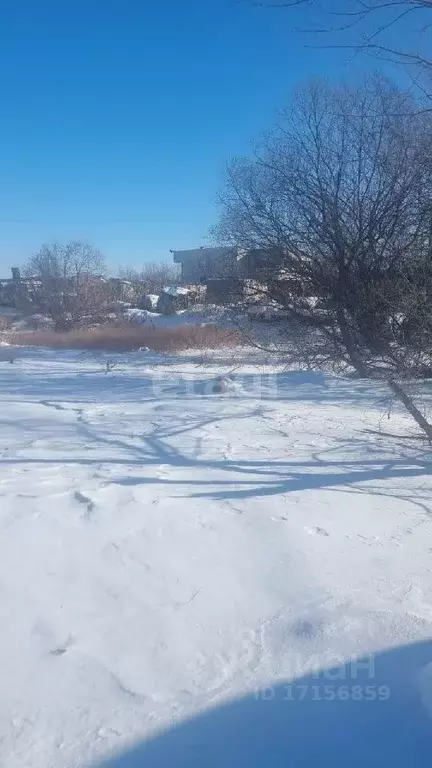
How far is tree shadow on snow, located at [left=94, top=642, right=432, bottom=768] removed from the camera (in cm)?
260

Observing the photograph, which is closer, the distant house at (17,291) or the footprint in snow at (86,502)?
the footprint in snow at (86,502)

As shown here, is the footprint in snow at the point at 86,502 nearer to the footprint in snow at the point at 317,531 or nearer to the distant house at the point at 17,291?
the footprint in snow at the point at 317,531

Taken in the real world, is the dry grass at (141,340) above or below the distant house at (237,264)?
below

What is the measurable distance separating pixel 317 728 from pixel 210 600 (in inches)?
47.7

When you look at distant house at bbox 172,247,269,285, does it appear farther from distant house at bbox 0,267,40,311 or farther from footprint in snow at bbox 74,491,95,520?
distant house at bbox 0,267,40,311

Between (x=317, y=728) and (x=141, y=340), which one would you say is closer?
(x=317, y=728)

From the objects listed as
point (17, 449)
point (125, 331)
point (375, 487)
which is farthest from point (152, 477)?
point (125, 331)

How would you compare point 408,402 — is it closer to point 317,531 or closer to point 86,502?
point 317,531

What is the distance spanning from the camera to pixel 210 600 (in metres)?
3.88

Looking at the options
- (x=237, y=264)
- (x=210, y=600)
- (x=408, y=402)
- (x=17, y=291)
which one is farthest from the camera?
(x=17, y=291)

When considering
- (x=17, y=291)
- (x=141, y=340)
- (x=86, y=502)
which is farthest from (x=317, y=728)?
(x=17, y=291)

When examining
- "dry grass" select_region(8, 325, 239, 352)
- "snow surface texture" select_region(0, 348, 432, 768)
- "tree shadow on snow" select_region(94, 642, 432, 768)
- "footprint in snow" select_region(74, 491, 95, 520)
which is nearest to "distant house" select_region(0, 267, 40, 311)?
"dry grass" select_region(8, 325, 239, 352)

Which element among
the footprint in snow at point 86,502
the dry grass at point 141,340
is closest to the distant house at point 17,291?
the dry grass at point 141,340

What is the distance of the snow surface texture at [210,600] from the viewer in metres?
2.76
